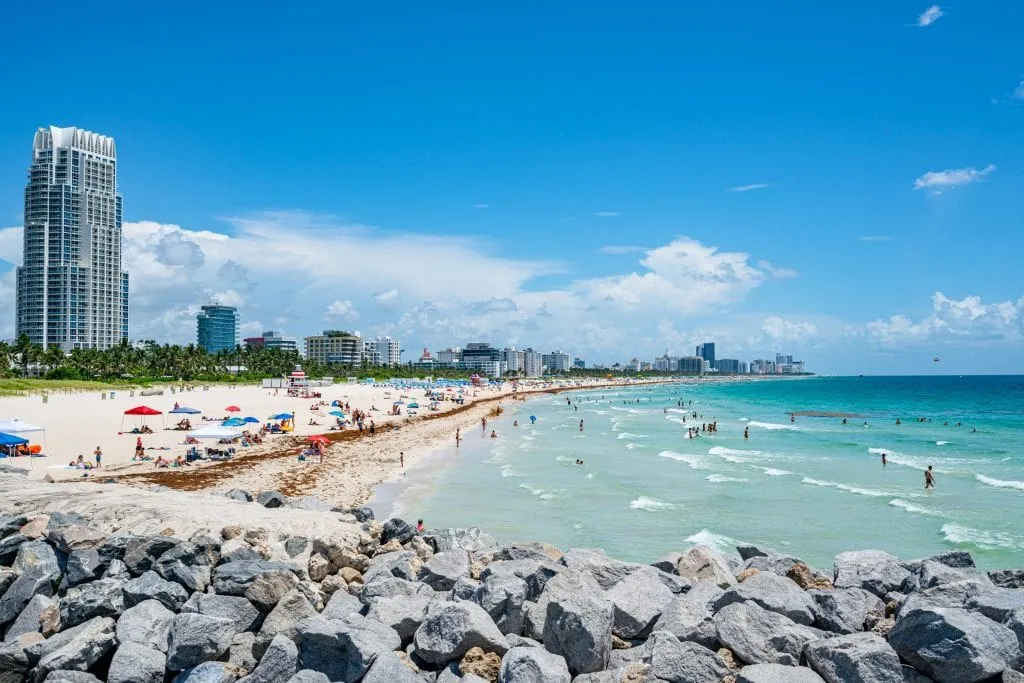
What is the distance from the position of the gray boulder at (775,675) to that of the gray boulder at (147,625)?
6.77m

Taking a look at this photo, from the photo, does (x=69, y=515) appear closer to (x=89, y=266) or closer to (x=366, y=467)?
(x=366, y=467)

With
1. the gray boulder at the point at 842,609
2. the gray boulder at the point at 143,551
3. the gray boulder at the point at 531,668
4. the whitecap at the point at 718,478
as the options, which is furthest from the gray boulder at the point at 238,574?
the whitecap at the point at 718,478

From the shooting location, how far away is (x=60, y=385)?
271 feet

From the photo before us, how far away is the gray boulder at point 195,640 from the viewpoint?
8.22 meters

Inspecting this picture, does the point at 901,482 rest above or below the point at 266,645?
below

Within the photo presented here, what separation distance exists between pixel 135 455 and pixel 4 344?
3029 inches

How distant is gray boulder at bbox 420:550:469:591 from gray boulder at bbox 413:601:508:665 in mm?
2446

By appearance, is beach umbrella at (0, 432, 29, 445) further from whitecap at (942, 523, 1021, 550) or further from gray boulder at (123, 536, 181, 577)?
whitecap at (942, 523, 1021, 550)

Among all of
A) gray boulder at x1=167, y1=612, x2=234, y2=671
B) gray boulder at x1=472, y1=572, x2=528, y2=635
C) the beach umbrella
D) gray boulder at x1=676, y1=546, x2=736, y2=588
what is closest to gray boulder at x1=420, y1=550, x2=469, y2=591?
gray boulder at x1=472, y1=572, x2=528, y2=635

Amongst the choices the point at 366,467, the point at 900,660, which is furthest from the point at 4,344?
the point at 900,660

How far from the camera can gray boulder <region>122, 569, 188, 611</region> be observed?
953 centimetres

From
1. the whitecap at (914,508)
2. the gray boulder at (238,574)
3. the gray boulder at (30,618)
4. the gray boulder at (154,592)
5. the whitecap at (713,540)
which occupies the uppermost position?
the gray boulder at (238,574)

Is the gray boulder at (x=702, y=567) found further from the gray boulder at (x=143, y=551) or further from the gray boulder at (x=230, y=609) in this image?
the gray boulder at (x=143, y=551)

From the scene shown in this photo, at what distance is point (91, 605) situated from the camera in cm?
929
